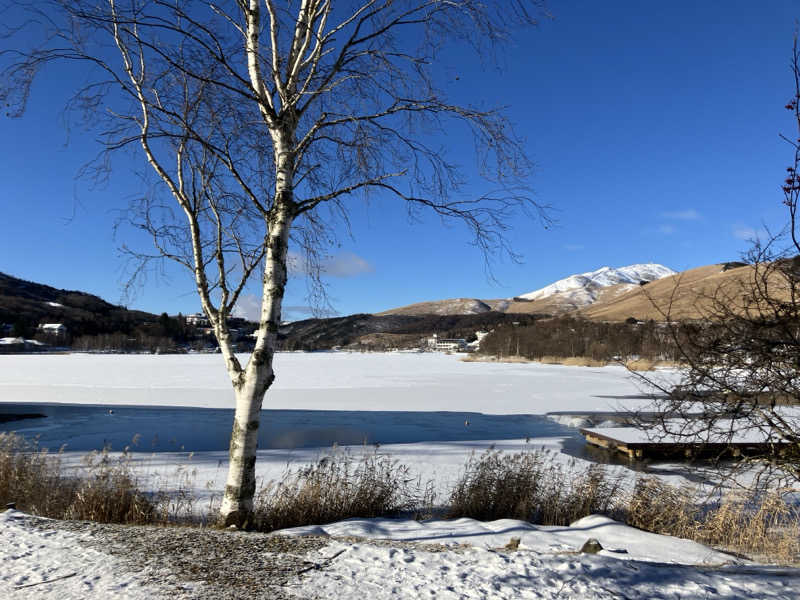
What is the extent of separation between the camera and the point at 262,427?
1838 centimetres

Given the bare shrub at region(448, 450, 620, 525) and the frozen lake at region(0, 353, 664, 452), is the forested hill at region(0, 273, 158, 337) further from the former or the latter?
the bare shrub at region(448, 450, 620, 525)

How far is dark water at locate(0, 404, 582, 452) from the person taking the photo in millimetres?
15648

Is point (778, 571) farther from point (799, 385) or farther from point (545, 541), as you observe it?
point (545, 541)

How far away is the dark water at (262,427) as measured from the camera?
1565 cm

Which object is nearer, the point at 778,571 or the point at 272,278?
the point at 778,571

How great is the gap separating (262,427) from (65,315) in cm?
18168

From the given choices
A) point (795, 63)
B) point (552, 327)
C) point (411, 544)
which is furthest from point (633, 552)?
point (552, 327)

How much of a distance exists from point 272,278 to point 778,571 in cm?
465

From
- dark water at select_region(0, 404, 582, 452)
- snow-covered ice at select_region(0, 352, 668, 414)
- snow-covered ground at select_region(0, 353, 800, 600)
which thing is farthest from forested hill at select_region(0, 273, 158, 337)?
snow-covered ground at select_region(0, 353, 800, 600)

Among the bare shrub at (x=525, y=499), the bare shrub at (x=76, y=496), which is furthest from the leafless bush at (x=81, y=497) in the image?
the bare shrub at (x=525, y=499)

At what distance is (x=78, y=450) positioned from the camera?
13.7 meters

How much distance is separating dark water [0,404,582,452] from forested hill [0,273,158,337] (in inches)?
4960

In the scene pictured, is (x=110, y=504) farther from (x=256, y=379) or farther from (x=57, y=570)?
(x=57, y=570)

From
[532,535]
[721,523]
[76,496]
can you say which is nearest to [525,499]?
[532,535]
